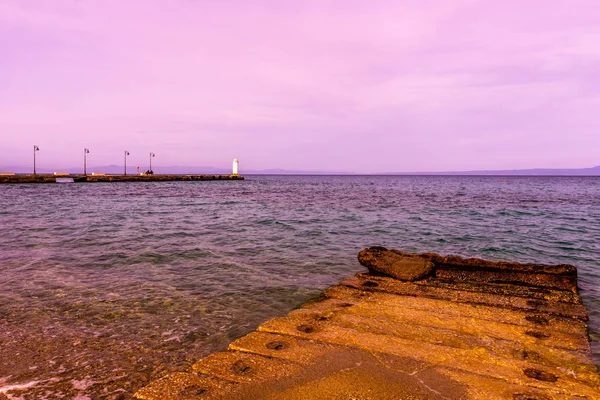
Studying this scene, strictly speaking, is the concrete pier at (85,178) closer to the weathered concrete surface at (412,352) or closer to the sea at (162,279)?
the sea at (162,279)

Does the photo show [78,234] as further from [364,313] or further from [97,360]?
[364,313]

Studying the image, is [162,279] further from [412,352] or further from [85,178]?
[85,178]

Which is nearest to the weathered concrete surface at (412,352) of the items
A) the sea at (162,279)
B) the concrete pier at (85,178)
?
the sea at (162,279)

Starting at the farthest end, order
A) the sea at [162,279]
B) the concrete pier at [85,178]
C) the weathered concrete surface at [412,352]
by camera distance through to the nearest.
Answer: the concrete pier at [85,178]
the sea at [162,279]
the weathered concrete surface at [412,352]

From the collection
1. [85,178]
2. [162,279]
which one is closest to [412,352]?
[162,279]

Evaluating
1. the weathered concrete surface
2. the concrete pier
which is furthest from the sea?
the concrete pier

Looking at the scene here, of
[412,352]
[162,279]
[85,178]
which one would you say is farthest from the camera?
[85,178]

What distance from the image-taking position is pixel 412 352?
4.71m

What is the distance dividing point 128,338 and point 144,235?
12.3m

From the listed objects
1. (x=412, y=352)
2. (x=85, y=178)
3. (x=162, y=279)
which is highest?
(x=85, y=178)

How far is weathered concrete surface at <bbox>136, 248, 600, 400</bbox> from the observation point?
391 cm

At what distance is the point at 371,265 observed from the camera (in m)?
8.83

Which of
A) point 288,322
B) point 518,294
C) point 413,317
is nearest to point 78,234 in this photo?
point 288,322

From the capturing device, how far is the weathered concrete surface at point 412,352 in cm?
391
